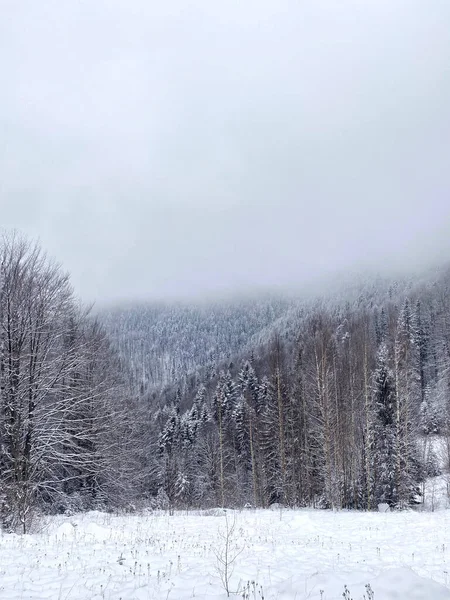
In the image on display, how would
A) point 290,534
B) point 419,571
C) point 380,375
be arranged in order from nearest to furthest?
point 419,571, point 290,534, point 380,375

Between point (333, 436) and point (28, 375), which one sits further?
point (333, 436)

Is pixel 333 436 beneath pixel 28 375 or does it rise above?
beneath

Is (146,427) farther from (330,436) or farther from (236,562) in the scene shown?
(236,562)

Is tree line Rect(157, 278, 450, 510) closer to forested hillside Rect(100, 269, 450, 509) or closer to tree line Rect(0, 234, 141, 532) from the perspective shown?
forested hillside Rect(100, 269, 450, 509)

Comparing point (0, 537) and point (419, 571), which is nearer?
point (419, 571)

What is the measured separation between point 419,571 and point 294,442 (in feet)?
85.0

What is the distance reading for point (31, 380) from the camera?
16.9 meters

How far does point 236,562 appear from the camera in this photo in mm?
8562

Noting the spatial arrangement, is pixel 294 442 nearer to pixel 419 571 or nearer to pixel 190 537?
pixel 190 537

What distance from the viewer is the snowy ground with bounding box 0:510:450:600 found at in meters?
6.26

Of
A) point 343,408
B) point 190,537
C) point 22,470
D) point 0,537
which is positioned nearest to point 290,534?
point 190,537

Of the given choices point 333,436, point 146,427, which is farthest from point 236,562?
point 146,427

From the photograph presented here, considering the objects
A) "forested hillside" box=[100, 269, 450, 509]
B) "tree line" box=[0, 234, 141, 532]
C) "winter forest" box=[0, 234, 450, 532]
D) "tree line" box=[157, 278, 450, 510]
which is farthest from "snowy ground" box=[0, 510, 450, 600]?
"forested hillside" box=[100, 269, 450, 509]

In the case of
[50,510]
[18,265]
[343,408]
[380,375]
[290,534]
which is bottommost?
[50,510]
